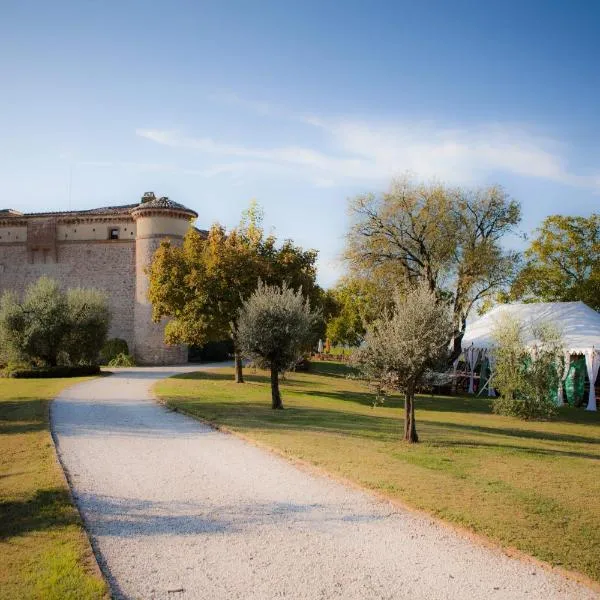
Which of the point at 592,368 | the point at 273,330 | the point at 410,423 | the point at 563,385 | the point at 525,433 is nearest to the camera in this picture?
the point at 410,423

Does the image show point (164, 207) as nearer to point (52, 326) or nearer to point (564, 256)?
point (52, 326)

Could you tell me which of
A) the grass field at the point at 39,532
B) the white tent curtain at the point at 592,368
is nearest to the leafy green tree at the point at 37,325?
the grass field at the point at 39,532

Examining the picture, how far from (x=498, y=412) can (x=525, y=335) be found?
5312 millimetres

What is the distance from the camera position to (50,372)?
29.3 m

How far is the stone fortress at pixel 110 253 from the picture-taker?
41656mm

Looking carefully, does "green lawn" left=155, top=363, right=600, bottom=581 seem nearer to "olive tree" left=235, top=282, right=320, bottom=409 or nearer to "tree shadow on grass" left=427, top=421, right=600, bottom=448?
"tree shadow on grass" left=427, top=421, right=600, bottom=448

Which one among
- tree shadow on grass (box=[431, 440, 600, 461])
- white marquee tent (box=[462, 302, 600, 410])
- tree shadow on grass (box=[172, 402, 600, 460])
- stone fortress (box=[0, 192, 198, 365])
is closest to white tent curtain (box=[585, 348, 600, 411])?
white marquee tent (box=[462, 302, 600, 410])

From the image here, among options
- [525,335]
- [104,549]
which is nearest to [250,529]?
[104,549]

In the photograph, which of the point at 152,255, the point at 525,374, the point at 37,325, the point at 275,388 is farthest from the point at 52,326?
the point at 525,374

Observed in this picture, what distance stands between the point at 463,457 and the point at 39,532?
8531mm

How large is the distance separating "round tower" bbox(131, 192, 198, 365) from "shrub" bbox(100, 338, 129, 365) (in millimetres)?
931

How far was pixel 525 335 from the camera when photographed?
2628cm

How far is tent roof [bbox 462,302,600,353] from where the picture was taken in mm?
26111

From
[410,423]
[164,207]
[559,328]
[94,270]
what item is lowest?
[410,423]
